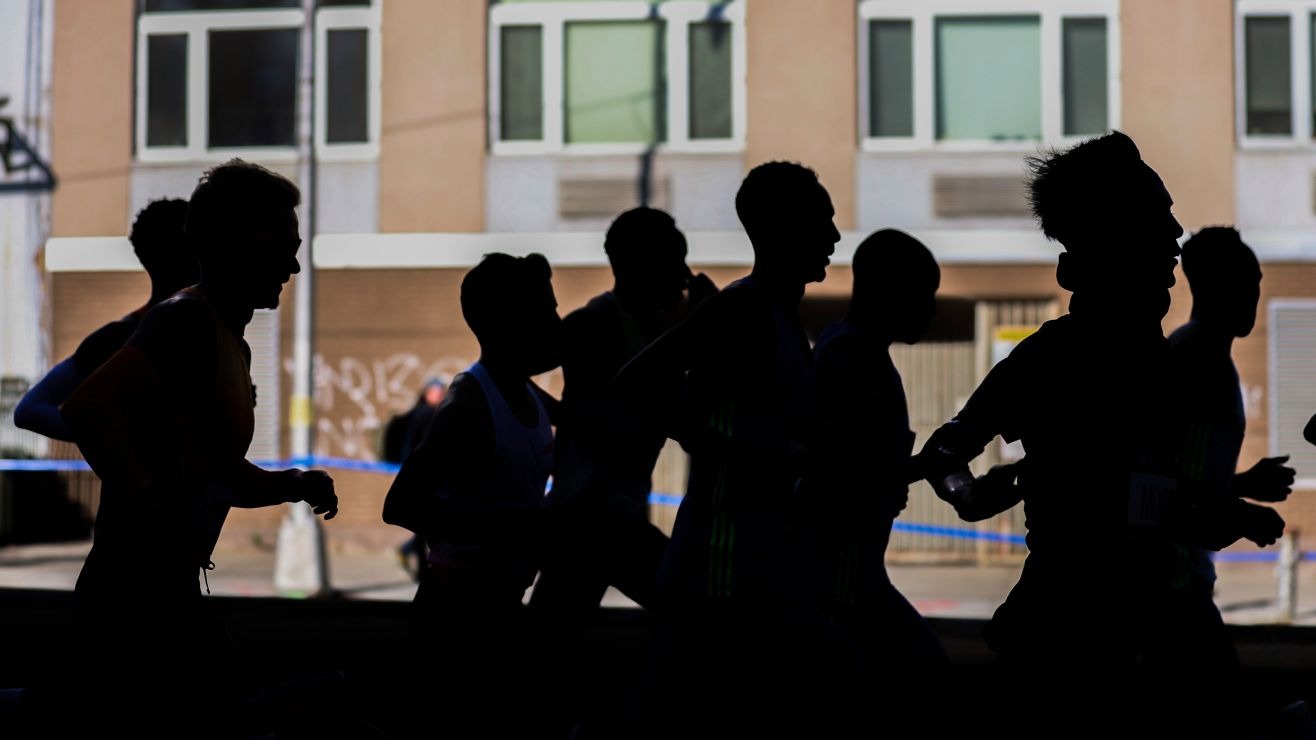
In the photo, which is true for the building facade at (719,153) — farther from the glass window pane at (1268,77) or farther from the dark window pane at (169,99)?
the dark window pane at (169,99)

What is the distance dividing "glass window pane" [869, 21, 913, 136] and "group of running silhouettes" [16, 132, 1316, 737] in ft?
40.6

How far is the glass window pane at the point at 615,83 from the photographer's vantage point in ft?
58.3

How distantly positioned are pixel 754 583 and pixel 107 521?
132 cm

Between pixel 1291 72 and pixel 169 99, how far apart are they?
10680 mm

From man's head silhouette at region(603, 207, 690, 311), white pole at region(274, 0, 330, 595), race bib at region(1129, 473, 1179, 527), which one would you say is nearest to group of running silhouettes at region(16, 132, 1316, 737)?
race bib at region(1129, 473, 1179, 527)

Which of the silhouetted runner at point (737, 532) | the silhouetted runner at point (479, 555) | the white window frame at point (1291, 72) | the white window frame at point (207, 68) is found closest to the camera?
the silhouetted runner at point (737, 532)

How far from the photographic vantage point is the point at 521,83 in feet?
58.9

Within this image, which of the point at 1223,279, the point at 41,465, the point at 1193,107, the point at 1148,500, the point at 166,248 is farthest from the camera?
the point at 1193,107

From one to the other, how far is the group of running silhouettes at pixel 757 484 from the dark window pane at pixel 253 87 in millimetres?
13246

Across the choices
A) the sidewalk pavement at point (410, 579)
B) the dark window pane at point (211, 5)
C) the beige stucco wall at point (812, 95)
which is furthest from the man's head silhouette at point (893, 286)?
the dark window pane at point (211, 5)

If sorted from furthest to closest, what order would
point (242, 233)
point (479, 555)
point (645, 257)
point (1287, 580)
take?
point (1287, 580) < point (645, 257) < point (479, 555) < point (242, 233)

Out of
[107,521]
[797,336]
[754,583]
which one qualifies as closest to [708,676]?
[754,583]

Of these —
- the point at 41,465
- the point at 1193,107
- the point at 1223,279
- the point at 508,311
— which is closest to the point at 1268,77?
the point at 1193,107

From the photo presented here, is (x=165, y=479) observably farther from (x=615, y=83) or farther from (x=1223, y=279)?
(x=615, y=83)
